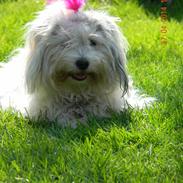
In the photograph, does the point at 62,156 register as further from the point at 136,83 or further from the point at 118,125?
the point at 136,83

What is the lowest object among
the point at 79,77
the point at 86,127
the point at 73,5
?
the point at 86,127

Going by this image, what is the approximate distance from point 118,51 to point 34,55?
2.10 feet

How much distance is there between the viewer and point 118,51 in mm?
4680

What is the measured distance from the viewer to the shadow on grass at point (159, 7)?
9.14m

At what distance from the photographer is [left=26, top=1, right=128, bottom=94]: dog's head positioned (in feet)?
14.6

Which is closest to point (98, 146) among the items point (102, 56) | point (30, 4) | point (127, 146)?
point (127, 146)

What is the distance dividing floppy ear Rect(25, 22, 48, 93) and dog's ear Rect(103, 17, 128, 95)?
0.51m

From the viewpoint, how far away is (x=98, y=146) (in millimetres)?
3986

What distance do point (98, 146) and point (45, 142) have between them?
1.16ft

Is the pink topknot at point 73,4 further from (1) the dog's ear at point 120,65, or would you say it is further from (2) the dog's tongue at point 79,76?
(2) the dog's tongue at point 79,76

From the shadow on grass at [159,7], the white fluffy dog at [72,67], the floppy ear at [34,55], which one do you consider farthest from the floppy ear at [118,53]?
the shadow on grass at [159,7]

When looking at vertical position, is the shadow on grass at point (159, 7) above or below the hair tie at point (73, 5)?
below

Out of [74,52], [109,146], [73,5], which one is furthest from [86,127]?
[73,5]

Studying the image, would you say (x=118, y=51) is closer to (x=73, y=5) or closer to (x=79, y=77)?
(x=79, y=77)
